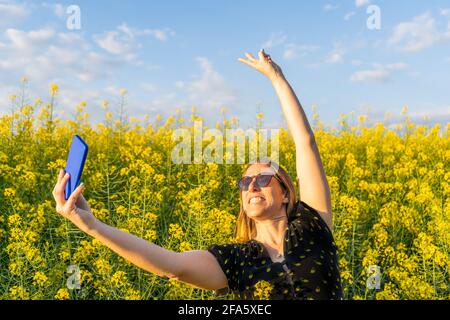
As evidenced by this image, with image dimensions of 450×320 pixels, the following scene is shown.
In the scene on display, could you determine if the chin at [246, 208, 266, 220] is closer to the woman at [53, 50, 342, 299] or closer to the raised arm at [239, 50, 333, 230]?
the woman at [53, 50, 342, 299]

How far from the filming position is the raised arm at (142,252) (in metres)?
1.77

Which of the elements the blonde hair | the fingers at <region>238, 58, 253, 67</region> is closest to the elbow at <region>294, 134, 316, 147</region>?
the blonde hair

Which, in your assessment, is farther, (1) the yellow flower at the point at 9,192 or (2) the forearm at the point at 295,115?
(1) the yellow flower at the point at 9,192

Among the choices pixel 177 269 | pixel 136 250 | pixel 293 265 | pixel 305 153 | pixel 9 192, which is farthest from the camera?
pixel 9 192

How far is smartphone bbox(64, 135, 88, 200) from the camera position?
1.70 metres

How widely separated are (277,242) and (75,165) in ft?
3.09

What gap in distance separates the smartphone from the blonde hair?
2.72 ft

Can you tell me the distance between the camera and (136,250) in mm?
1953

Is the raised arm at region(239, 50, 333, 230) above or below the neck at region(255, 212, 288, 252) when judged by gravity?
above

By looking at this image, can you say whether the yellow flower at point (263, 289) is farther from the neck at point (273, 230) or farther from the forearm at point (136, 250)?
the forearm at point (136, 250)

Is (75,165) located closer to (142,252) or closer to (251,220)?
(142,252)

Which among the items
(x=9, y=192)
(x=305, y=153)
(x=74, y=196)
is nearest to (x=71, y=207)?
(x=74, y=196)

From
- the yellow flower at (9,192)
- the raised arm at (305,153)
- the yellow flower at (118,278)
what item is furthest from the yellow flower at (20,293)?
the raised arm at (305,153)
